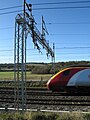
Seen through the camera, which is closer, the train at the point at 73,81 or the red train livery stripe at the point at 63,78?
the train at the point at 73,81

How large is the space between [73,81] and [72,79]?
0.18 metres

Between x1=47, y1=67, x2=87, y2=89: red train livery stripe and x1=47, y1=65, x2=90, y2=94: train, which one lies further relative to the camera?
x1=47, y1=67, x2=87, y2=89: red train livery stripe

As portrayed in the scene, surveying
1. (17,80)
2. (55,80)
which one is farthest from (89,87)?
(17,80)

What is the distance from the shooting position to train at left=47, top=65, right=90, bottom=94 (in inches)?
865

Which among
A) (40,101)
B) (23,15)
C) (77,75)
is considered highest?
(23,15)

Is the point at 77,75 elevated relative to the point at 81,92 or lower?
elevated

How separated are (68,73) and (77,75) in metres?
0.83

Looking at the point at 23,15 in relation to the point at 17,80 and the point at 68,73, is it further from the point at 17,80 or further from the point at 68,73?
the point at 68,73

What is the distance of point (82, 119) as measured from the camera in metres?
10.3

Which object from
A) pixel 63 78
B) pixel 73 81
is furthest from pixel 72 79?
pixel 63 78

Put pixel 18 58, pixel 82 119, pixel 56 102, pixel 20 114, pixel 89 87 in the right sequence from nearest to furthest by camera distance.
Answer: pixel 82 119 → pixel 20 114 → pixel 18 58 → pixel 56 102 → pixel 89 87

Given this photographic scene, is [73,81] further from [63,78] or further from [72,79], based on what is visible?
[63,78]

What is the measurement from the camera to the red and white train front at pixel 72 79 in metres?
22.0

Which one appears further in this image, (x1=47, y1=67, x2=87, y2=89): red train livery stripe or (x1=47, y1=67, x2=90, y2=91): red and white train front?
(x1=47, y1=67, x2=87, y2=89): red train livery stripe
